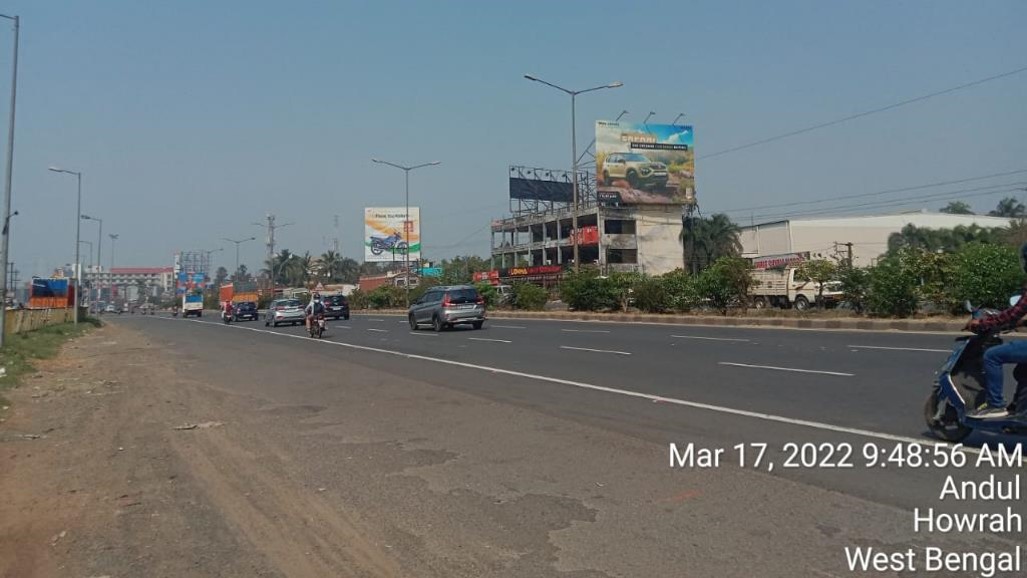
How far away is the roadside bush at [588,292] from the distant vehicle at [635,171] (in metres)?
23.1

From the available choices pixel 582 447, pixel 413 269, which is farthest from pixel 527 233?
pixel 582 447

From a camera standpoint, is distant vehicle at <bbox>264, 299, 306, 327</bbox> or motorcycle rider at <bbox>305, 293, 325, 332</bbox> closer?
motorcycle rider at <bbox>305, 293, 325, 332</bbox>

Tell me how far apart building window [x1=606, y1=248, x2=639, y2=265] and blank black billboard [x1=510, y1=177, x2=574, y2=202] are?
8875 millimetres

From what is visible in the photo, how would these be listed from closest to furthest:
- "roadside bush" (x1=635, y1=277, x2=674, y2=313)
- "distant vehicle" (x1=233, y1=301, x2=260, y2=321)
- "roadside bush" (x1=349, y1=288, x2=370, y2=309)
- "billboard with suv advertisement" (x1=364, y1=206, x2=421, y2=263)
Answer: "roadside bush" (x1=635, y1=277, x2=674, y2=313) → "distant vehicle" (x1=233, y1=301, x2=260, y2=321) → "roadside bush" (x1=349, y1=288, x2=370, y2=309) → "billboard with suv advertisement" (x1=364, y1=206, x2=421, y2=263)

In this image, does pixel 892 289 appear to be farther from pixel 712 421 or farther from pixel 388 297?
pixel 388 297

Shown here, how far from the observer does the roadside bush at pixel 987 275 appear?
65.9ft

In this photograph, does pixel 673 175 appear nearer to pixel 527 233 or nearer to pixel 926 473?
pixel 527 233

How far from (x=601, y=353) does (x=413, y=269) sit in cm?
8279

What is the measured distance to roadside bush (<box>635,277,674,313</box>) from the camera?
3241cm

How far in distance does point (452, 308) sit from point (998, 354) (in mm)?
22044

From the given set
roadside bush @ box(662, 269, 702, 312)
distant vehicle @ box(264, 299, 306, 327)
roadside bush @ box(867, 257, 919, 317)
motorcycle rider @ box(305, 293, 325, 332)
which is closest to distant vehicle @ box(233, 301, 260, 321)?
distant vehicle @ box(264, 299, 306, 327)

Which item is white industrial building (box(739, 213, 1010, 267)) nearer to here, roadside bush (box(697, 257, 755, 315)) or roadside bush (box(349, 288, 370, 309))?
roadside bush (box(349, 288, 370, 309))

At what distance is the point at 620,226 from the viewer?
75.3 m

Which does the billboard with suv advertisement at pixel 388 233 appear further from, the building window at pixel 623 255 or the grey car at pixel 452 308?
the grey car at pixel 452 308
